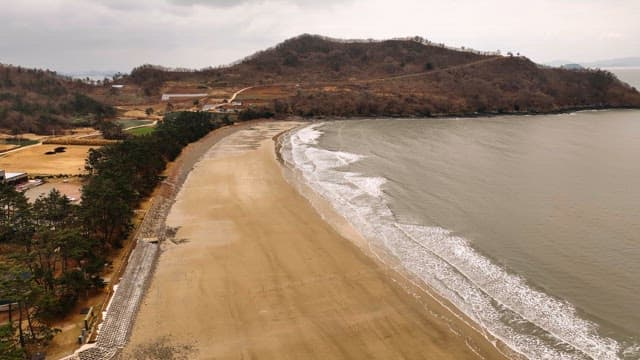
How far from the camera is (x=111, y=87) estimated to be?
11069 centimetres

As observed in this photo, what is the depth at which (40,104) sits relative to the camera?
3036 inches

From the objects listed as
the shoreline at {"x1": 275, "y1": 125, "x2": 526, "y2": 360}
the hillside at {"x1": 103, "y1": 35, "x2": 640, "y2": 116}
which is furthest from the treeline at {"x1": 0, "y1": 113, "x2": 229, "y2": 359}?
the hillside at {"x1": 103, "y1": 35, "x2": 640, "y2": 116}

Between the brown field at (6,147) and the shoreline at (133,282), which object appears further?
the brown field at (6,147)

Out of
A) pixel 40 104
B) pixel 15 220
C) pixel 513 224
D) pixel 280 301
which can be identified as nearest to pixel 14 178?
pixel 15 220

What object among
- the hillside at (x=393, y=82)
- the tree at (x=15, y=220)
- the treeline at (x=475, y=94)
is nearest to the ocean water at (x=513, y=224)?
the tree at (x=15, y=220)

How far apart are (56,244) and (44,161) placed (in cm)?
3329

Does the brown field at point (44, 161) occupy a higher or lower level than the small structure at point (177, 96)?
lower

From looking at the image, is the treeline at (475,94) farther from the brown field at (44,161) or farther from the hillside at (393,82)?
the brown field at (44,161)

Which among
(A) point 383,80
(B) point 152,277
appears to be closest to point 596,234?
(B) point 152,277

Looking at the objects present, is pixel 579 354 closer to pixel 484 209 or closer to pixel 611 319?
pixel 611 319

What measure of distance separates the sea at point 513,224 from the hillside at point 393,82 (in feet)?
127

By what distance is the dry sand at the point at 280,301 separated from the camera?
16844 millimetres

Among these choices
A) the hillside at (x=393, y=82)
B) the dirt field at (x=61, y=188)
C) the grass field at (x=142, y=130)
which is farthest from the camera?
the hillside at (x=393, y=82)

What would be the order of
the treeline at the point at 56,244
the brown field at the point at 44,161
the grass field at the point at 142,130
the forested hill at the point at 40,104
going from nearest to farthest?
the treeline at the point at 56,244 → the brown field at the point at 44,161 → the grass field at the point at 142,130 → the forested hill at the point at 40,104
